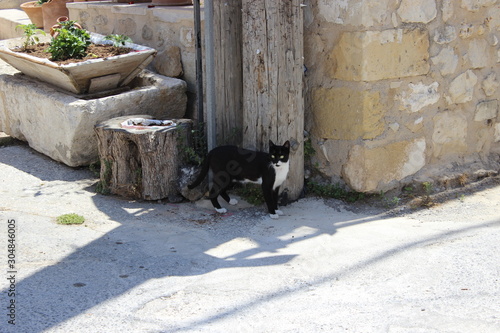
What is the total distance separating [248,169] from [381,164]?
104cm

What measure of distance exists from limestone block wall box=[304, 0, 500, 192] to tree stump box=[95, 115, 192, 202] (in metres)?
1.14

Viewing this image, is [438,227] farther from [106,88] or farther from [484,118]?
[106,88]

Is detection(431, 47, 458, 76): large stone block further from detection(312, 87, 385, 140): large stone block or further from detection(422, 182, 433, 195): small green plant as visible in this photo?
detection(422, 182, 433, 195): small green plant

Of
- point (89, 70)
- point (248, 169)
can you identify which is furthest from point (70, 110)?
point (248, 169)

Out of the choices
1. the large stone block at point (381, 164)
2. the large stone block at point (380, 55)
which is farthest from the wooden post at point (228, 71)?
the large stone block at point (381, 164)

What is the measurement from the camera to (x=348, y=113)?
4758mm

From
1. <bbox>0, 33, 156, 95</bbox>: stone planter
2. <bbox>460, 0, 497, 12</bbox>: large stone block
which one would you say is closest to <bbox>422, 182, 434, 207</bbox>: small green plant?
<bbox>460, 0, 497, 12</bbox>: large stone block

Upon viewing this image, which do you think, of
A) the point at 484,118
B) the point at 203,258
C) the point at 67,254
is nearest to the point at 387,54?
the point at 484,118

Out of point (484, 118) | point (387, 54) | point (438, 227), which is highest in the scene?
point (387, 54)

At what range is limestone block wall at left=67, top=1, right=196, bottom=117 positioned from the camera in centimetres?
616

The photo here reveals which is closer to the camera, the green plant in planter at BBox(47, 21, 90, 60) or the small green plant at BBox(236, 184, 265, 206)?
the small green plant at BBox(236, 184, 265, 206)

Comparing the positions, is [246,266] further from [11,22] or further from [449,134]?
[11,22]

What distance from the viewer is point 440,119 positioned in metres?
5.02

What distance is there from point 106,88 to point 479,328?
13.9 feet
